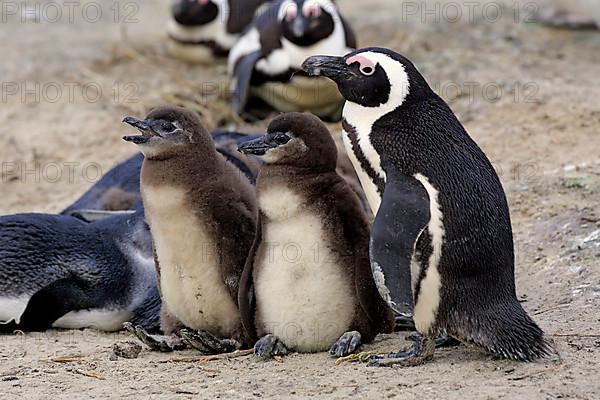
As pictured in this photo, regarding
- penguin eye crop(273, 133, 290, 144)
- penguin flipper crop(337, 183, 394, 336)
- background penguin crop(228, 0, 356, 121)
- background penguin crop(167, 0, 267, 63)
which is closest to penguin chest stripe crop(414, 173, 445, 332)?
penguin flipper crop(337, 183, 394, 336)

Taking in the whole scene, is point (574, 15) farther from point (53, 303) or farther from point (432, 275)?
point (432, 275)

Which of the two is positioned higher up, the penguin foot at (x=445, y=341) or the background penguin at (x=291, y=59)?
the background penguin at (x=291, y=59)

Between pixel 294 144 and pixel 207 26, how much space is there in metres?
5.61

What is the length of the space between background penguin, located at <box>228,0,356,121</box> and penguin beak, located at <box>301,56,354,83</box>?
137 inches

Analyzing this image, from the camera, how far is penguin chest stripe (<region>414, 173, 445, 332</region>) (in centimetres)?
347

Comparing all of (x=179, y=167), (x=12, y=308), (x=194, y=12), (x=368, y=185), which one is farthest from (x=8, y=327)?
(x=194, y=12)

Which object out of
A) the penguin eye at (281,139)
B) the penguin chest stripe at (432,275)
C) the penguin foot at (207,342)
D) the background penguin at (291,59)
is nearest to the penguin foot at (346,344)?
the penguin chest stripe at (432,275)

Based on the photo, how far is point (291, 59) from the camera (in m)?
7.48

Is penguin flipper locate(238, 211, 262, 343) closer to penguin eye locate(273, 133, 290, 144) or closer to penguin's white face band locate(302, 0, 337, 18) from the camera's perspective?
penguin eye locate(273, 133, 290, 144)

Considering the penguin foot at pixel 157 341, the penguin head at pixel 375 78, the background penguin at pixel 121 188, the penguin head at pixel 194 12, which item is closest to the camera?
the penguin head at pixel 375 78

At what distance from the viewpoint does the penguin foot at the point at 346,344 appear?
374 cm

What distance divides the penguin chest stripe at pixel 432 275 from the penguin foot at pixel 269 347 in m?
0.51

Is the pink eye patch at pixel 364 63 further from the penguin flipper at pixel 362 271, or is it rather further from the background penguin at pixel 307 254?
the penguin flipper at pixel 362 271

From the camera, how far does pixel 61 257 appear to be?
466 centimetres
